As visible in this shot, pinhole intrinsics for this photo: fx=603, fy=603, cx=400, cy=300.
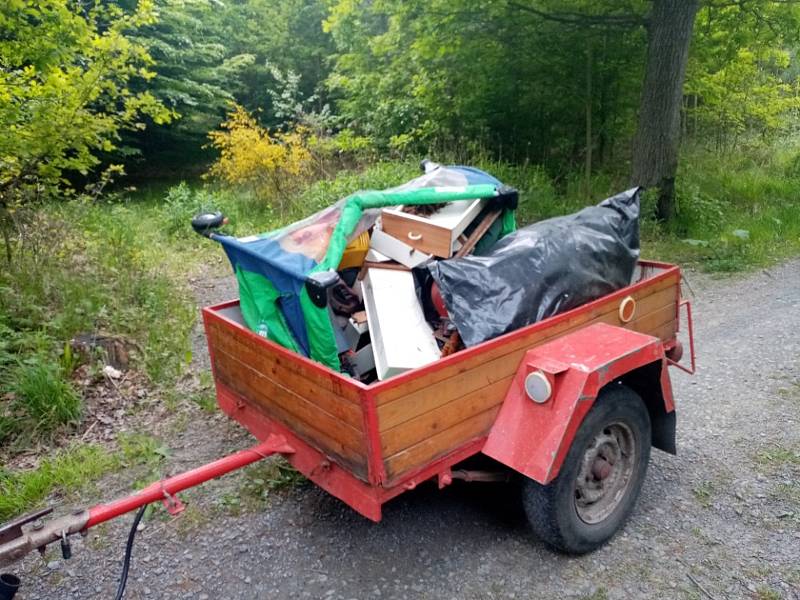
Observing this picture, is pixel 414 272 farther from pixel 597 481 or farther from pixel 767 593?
pixel 767 593

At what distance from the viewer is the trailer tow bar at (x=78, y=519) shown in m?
1.96

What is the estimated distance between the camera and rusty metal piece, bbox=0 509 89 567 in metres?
1.93

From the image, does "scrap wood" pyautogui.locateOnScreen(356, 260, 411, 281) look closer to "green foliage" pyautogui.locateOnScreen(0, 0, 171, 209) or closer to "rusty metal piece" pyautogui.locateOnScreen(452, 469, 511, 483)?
"rusty metal piece" pyautogui.locateOnScreen(452, 469, 511, 483)

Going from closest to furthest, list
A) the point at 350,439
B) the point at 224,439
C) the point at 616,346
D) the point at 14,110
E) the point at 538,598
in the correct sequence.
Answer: the point at 350,439 → the point at 538,598 → the point at 616,346 → the point at 224,439 → the point at 14,110

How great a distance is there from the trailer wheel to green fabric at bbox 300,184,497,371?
3.45 feet

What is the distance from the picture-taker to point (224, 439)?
3850 mm

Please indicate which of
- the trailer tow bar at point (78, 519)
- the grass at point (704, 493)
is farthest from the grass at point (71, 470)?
the grass at point (704, 493)

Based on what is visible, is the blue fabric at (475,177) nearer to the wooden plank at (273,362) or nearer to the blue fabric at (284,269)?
the blue fabric at (284,269)

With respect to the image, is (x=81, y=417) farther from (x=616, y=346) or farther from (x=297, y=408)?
(x=616, y=346)

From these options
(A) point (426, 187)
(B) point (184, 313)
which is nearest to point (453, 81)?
(B) point (184, 313)

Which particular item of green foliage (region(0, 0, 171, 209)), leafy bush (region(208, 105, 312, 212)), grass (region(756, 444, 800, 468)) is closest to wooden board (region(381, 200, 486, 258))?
grass (region(756, 444, 800, 468))

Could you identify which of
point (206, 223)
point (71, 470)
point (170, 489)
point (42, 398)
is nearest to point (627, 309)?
point (206, 223)

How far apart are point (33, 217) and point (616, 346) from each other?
5208mm

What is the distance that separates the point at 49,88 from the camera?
15.4 feet
